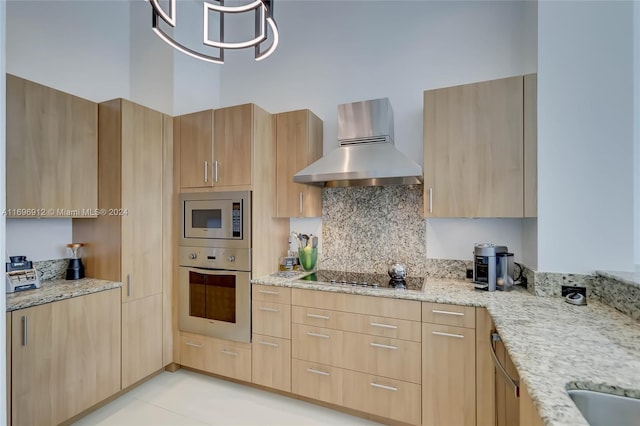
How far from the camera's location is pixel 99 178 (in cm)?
241

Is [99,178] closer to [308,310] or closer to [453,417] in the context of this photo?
[308,310]

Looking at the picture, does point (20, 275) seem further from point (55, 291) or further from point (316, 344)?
point (316, 344)

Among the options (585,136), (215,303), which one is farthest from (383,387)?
(585,136)

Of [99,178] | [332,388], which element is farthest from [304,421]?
[99,178]

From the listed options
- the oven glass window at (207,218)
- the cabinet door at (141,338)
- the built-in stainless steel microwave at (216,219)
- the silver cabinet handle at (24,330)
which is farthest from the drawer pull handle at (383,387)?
the silver cabinet handle at (24,330)

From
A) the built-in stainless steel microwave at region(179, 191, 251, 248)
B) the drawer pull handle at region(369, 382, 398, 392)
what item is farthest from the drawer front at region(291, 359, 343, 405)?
the built-in stainless steel microwave at region(179, 191, 251, 248)

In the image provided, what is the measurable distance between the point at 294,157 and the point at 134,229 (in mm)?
1393

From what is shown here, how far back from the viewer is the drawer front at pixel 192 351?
102 inches

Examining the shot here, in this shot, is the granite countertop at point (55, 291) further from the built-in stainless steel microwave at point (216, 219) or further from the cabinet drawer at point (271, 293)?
the cabinet drawer at point (271, 293)

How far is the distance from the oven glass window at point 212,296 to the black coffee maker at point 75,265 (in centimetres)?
81

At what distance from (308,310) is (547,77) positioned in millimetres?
2155

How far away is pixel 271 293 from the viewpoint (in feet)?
7.71

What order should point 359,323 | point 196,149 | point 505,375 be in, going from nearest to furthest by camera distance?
point 505,375 → point 359,323 → point 196,149

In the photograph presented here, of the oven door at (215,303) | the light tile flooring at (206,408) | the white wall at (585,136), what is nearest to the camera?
the white wall at (585,136)
